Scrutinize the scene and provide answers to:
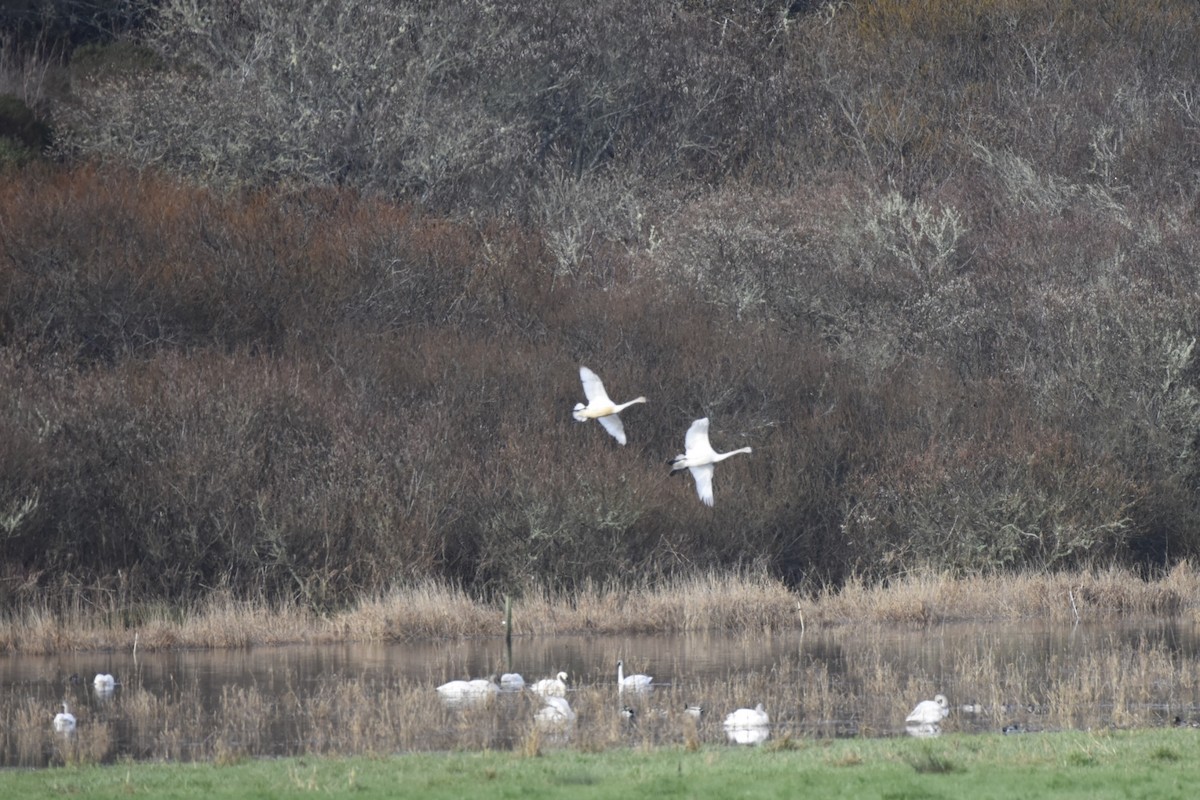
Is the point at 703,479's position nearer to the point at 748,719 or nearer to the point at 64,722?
the point at 748,719

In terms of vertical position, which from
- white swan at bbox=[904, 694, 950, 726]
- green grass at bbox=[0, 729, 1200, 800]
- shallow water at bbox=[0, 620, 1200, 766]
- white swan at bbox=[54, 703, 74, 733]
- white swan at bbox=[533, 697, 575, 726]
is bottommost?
shallow water at bbox=[0, 620, 1200, 766]

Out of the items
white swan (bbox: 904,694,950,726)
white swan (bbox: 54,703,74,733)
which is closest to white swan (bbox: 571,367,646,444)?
white swan (bbox: 904,694,950,726)

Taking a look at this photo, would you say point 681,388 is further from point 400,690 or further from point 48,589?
point 400,690

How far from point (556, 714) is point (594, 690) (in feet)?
7.73

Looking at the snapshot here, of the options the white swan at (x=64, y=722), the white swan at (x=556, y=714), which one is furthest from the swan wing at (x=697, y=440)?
the white swan at (x=64, y=722)

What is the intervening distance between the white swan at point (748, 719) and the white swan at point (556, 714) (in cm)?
141

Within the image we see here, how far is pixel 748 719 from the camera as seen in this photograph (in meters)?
15.9

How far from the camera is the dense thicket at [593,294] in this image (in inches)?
1157

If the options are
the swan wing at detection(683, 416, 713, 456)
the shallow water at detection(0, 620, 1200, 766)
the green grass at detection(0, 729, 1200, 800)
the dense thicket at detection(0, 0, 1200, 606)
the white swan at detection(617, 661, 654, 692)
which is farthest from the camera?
the dense thicket at detection(0, 0, 1200, 606)

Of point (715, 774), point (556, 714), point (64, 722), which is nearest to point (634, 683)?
point (556, 714)

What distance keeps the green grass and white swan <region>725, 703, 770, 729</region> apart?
1175mm

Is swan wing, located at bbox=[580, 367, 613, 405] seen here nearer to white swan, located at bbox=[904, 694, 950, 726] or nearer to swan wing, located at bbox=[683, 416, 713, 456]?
swan wing, located at bbox=[683, 416, 713, 456]

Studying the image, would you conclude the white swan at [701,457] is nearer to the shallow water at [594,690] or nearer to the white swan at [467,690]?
the shallow water at [594,690]

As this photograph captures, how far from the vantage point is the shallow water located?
15969 millimetres
